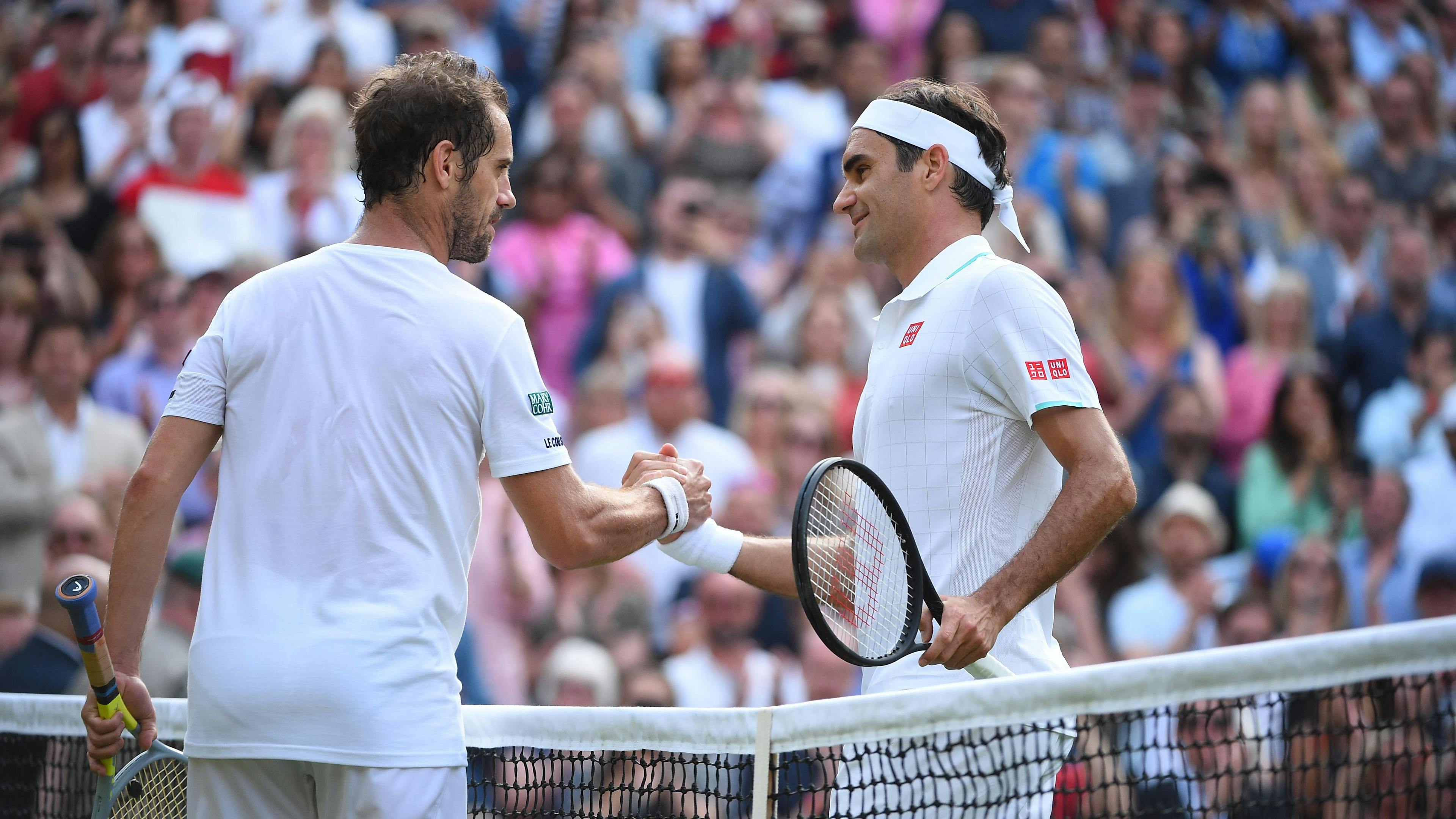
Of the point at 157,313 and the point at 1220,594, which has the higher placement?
the point at 157,313

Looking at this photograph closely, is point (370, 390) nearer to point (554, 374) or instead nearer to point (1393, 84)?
point (554, 374)

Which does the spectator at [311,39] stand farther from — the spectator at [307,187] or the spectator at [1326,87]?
the spectator at [1326,87]

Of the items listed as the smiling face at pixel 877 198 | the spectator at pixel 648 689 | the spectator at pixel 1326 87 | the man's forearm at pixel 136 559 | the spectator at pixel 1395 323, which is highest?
the spectator at pixel 1326 87

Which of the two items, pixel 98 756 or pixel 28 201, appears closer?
pixel 98 756

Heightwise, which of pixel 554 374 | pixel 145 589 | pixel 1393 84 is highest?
pixel 1393 84

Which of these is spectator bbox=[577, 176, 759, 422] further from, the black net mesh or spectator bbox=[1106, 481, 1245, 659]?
the black net mesh

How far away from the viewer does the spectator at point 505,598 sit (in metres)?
7.32

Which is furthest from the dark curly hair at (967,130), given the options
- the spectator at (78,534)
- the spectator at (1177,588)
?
the spectator at (78,534)

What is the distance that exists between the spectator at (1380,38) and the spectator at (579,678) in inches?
316

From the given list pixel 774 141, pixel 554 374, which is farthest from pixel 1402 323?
pixel 554 374

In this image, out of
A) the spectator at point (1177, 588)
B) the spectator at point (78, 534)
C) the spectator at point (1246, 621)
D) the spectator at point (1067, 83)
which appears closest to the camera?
the spectator at point (78, 534)

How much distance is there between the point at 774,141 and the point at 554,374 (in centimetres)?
235

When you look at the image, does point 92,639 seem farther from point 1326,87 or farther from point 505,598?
point 1326,87

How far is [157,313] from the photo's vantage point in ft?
26.3
